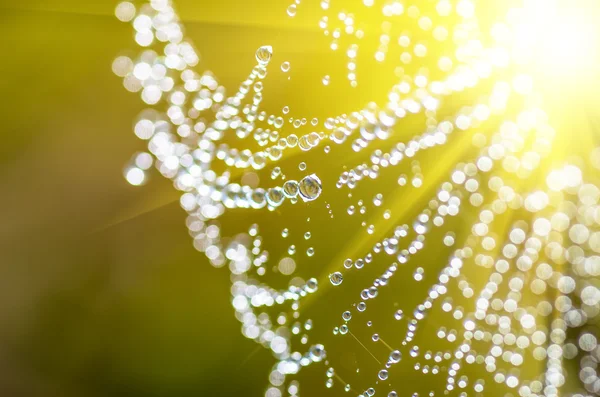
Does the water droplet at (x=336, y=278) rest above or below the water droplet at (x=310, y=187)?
below

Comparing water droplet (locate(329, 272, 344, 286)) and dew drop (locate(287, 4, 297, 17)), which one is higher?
dew drop (locate(287, 4, 297, 17))

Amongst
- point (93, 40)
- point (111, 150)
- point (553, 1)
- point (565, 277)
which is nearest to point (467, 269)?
point (565, 277)

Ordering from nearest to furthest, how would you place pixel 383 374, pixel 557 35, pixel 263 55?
pixel 263 55 → pixel 383 374 → pixel 557 35

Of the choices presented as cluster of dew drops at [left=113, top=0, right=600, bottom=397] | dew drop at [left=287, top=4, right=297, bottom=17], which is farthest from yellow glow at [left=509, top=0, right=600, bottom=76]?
dew drop at [left=287, top=4, right=297, bottom=17]

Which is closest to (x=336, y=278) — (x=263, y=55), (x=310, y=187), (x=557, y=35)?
(x=310, y=187)

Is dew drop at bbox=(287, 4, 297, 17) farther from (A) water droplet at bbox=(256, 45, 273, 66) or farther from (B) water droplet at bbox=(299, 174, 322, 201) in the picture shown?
(B) water droplet at bbox=(299, 174, 322, 201)

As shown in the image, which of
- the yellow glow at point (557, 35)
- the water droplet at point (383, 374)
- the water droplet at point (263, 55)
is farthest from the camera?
the yellow glow at point (557, 35)

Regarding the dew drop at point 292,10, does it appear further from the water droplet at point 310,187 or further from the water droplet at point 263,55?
the water droplet at point 310,187

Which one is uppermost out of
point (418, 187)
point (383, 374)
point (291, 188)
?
point (418, 187)

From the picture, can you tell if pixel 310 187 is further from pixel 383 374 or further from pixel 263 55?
pixel 383 374

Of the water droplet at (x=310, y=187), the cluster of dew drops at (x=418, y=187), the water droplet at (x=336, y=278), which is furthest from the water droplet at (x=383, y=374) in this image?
the water droplet at (x=310, y=187)

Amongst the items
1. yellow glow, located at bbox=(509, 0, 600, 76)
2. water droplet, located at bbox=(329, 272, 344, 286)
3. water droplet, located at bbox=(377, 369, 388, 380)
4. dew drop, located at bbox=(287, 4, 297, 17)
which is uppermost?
yellow glow, located at bbox=(509, 0, 600, 76)
